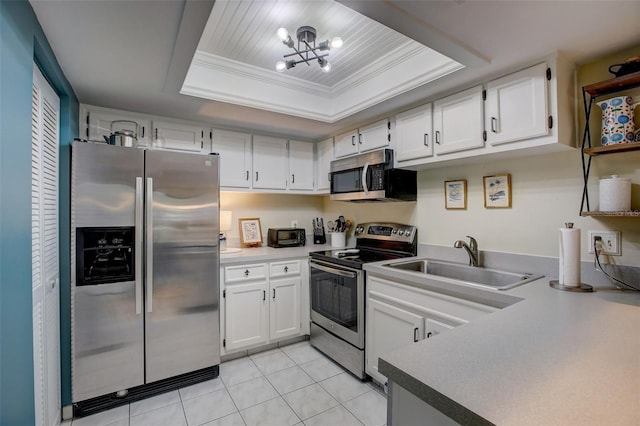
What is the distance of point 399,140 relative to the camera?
2.37m

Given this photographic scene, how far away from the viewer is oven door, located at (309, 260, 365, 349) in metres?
2.29

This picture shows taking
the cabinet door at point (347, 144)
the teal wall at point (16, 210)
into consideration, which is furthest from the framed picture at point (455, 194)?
the teal wall at point (16, 210)

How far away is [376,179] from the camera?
2459 millimetres

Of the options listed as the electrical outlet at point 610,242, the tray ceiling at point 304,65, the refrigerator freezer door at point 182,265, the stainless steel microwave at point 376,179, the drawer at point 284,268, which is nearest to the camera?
the electrical outlet at point 610,242

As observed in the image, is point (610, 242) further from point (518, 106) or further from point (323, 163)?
point (323, 163)

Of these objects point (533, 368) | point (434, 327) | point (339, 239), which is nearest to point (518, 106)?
point (434, 327)

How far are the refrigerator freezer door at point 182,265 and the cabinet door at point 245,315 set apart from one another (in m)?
0.20

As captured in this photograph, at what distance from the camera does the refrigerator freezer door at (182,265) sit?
2119 mm

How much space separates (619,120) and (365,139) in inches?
64.7

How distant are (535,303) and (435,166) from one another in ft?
4.40

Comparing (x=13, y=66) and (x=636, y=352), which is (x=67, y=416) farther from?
(x=636, y=352)

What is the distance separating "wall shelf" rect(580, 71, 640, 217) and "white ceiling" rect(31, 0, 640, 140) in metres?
0.20

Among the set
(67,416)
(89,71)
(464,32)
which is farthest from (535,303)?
(67,416)

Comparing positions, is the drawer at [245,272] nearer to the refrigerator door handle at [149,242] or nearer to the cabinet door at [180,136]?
the refrigerator door handle at [149,242]
